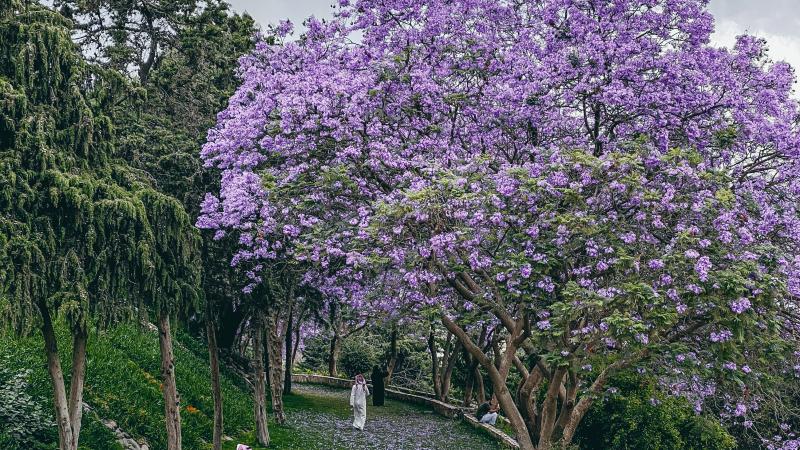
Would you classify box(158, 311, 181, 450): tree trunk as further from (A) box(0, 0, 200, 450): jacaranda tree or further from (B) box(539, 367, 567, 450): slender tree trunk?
(B) box(539, 367, 567, 450): slender tree trunk

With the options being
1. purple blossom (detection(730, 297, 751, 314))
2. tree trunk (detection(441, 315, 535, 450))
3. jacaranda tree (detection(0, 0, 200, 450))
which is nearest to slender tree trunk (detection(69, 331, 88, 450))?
jacaranda tree (detection(0, 0, 200, 450))

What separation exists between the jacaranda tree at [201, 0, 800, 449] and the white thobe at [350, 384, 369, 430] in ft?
20.7

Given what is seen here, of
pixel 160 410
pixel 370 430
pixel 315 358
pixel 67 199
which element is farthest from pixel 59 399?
pixel 315 358

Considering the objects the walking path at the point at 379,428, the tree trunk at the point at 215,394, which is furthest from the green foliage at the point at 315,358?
the tree trunk at the point at 215,394

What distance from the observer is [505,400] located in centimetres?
1496

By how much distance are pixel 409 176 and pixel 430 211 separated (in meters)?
1.09

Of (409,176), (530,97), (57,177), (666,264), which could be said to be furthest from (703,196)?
(57,177)

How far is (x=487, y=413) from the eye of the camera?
24625 millimetres

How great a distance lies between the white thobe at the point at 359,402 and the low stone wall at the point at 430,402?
3737 millimetres

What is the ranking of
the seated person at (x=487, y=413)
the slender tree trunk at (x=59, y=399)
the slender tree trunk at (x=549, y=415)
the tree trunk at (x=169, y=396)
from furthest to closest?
the seated person at (x=487, y=413), the slender tree trunk at (x=549, y=415), the tree trunk at (x=169, y=396), the slender tree trunk at (x=59, y=399)

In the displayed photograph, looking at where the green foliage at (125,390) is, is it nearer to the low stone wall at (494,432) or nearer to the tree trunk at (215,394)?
the tree trunk at (215,394)

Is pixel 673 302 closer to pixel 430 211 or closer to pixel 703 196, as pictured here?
pixel 703 196

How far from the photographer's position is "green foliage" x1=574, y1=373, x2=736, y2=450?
1855 cm

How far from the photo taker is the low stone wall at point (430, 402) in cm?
2233
